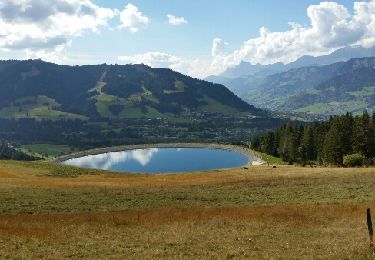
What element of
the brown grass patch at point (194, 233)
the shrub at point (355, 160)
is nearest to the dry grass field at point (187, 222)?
the brown grass patch at point (194, 233)

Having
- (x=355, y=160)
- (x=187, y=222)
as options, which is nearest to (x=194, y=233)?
(x=187, y=222)

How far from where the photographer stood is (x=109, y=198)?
56.1 meters

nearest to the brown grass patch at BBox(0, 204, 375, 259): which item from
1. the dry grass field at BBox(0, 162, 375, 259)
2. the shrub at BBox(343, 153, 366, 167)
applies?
the dry grass field at BBox(0, 162, 375, 259)

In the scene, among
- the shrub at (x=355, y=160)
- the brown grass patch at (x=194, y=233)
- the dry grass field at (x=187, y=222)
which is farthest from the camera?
the shrub at (x=355, y=160)

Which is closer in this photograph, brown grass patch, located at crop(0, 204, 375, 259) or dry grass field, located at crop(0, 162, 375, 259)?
brown grass patch, located at crop(0, 204, 375, 259)

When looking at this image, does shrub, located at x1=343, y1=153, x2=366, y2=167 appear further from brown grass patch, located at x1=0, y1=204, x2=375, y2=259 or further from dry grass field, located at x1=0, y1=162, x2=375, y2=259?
brown grass patch, located at x1=0, y1=204, x2=375, y2=259

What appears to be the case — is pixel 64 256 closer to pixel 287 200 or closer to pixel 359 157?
pixel 287 200

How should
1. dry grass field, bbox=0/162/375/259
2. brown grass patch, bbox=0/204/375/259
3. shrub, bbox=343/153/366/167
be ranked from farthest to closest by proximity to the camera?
shrub, bbox=343/153/366/167, dry grass field, bbox=0/162/375/259, brown grass patch, bbox=0/204/375/259

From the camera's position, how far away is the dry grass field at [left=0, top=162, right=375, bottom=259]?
27812 mm

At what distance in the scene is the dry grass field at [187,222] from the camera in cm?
2781

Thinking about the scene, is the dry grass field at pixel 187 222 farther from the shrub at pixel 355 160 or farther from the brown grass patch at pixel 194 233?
the shrub at pixel 355 160

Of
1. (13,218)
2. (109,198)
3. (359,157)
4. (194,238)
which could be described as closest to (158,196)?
(109,198)

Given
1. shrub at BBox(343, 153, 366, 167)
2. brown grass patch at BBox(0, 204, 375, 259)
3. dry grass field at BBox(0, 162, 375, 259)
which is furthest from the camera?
shrub at BBox(343, 153, 366, 167)

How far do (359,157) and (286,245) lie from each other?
97.9m
